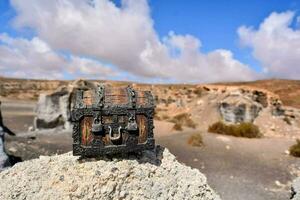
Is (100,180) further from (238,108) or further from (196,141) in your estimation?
(238,108)

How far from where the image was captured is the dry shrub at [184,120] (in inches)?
859

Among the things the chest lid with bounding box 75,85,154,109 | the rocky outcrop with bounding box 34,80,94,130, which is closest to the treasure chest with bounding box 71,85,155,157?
the chest lid with bounding box 75,85,154,109

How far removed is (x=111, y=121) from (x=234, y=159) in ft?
29.0

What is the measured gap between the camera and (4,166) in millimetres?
6832

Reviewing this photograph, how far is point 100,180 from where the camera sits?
199 inches

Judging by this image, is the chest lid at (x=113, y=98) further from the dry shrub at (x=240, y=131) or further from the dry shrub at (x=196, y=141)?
the dry shrub at (x=240, y=131)

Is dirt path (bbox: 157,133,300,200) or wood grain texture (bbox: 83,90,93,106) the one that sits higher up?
wood grain texture (bbox: 83,90,93,106)

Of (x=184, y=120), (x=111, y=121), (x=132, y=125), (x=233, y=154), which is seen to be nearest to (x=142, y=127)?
(x=132, y=125)

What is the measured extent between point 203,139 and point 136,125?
35.4 feet

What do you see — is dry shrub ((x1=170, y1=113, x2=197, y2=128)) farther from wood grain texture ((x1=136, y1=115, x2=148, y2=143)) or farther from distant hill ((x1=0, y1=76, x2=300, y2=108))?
wood grain texture ((x1=136, y1=115, x2=148, y2=143))

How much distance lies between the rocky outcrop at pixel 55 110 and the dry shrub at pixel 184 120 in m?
6.10

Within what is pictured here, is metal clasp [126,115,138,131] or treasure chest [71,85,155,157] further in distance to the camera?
metal clasp [126,115,138,131]

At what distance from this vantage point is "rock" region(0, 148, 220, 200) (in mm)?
5016

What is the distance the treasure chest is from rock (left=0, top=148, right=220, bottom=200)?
0.71 ft
